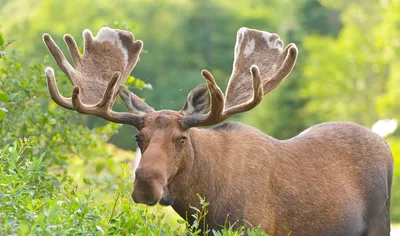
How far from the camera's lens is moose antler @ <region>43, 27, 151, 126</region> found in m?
8.85

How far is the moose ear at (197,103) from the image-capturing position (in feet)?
28.2

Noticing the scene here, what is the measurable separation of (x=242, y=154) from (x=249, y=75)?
842 mm

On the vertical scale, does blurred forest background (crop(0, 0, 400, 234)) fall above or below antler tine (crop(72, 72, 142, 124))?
below

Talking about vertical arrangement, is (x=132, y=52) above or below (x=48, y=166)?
above

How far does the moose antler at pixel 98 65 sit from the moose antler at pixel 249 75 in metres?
0.77

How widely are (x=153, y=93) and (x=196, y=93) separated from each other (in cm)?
6333

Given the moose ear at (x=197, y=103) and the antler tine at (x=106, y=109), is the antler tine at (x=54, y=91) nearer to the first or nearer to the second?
the antler tine at (x=106, y=109)

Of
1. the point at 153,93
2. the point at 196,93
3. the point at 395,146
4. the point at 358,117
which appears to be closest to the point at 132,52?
the point at 196,93

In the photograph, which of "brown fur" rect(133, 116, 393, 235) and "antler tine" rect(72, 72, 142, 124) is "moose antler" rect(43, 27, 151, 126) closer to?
"antler tine" rect(72, 72, 142, 124)

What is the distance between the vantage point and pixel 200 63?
8219 cm

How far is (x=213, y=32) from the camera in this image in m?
85.9

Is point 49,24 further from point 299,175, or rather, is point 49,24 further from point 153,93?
point 299,175

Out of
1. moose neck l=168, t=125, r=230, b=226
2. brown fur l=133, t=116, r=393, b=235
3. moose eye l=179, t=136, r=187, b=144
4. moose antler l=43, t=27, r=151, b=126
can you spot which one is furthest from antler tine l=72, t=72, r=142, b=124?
moose neck l=168, t=125, r=230, b=226

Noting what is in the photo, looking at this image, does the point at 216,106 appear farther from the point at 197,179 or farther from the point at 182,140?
the point at 197,179
